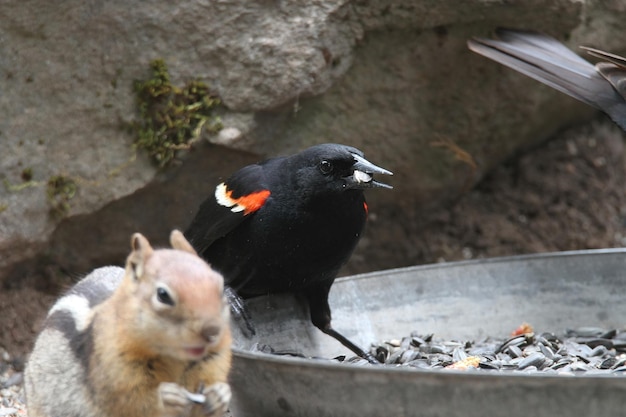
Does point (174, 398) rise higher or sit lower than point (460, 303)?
higher

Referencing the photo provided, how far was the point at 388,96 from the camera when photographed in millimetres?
5164

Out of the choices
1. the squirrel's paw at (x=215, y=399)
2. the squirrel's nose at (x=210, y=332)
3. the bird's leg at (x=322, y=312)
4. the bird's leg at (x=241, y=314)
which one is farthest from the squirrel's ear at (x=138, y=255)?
the bird's leg at (x=322, y=312)

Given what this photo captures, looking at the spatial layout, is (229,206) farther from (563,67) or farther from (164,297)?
(563,67)

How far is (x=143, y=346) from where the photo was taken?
265 cm

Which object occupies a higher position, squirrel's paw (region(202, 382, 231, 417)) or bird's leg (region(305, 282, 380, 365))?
squirrel's paw (region(202, 382, 231, 417))

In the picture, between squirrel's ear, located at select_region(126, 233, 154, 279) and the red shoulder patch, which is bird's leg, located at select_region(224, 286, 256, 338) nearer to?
the red shoulder patch

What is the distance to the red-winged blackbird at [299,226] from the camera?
403 centimetres

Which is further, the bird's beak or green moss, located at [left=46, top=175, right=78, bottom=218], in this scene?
green moss, located at [left=46, top=175, right=78, bottom=218]

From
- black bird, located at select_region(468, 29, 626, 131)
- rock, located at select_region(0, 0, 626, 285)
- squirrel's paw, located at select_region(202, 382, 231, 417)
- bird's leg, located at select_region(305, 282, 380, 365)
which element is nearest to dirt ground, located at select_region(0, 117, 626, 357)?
rock, located at select_region(0, 0, 626, 285)

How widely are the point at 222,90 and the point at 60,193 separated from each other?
0.93 m

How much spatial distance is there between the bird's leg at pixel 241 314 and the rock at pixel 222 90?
1038 millimetres

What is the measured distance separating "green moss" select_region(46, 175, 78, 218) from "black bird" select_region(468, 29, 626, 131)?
210cm

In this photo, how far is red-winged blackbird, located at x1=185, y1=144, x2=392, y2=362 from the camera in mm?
4027

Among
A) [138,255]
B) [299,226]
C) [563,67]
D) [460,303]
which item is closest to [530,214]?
[563,67]
